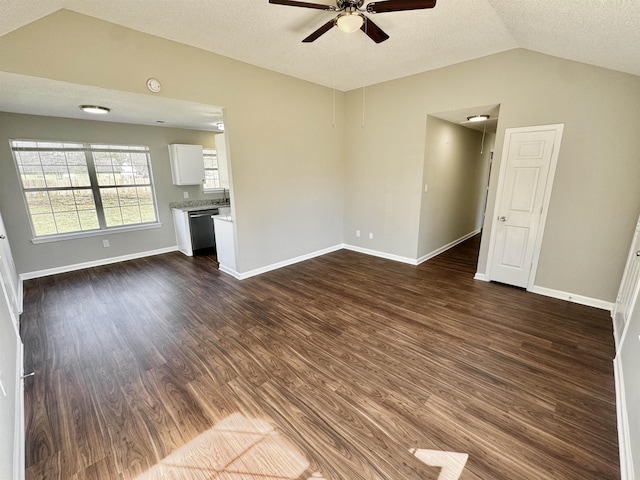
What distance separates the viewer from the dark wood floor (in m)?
1.51

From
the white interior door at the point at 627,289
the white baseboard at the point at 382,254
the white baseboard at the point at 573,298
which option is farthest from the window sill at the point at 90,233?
the white interior door at the point at 627,289

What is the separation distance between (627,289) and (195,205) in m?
6.46

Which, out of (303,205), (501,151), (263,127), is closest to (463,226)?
(501,151)

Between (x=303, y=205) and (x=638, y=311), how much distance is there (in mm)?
3922

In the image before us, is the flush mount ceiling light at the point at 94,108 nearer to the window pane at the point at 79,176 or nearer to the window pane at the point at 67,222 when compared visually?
the window pane at the point at 79,176

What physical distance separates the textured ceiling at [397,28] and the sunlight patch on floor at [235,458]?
3.05m

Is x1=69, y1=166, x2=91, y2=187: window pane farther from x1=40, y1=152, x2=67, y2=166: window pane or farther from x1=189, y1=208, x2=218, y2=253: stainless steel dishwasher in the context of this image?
x1=189, y1=208, x2=218, y2=253: stainless steel dishwasher

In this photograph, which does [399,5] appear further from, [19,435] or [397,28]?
[19,435]

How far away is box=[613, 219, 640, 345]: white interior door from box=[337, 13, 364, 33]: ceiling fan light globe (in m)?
3.01

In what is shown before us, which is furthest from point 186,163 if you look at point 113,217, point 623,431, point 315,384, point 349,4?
point 623,431

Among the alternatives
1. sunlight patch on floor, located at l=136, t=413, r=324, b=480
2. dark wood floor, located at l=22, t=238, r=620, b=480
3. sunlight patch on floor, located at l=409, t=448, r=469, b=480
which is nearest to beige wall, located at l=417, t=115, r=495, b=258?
dark wood floor, located at l=22, t=238, r=620, b=480

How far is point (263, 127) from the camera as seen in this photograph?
12.7 feet

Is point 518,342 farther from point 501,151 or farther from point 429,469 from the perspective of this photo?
point 501,151

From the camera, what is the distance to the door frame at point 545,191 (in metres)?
3.07
